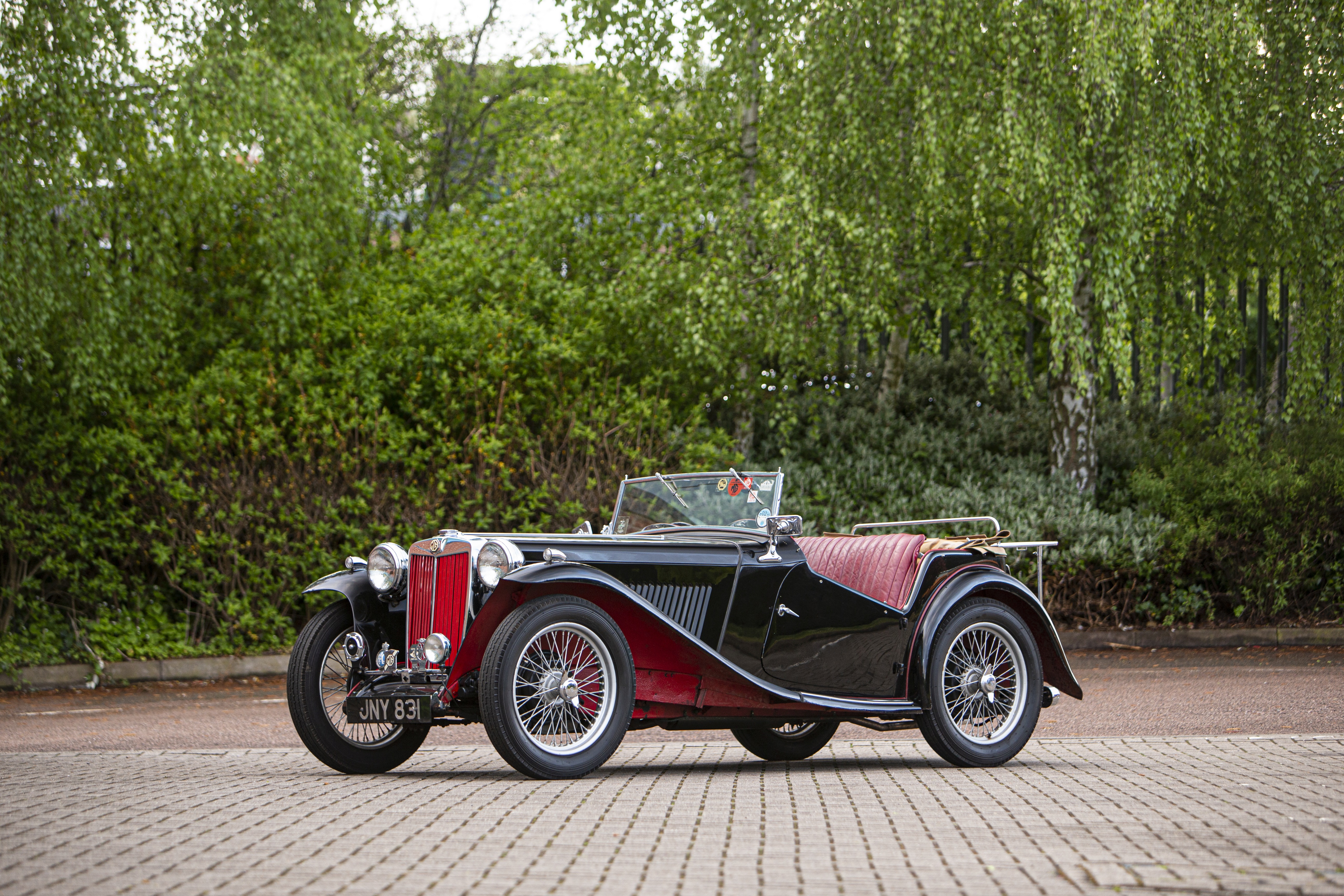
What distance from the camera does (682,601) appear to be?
6605 millimetres

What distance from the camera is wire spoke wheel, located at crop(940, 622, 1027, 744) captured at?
23.1ft

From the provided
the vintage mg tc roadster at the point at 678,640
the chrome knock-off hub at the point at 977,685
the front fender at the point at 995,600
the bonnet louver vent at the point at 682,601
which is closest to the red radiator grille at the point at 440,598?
the vintage mg tc roadster at the point at 678,640

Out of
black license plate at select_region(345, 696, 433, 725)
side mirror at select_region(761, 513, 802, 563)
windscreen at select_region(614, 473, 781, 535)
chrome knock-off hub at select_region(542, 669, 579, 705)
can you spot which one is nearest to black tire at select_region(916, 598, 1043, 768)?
side mirror at select_region(761, 513, 802, 563)

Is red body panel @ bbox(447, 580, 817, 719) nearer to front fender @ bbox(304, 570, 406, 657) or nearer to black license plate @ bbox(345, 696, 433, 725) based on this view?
black license plate @ bbox(345, 696, 433, 725)

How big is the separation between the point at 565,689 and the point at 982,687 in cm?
239

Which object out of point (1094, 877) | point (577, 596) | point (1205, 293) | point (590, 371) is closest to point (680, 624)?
point (577, 596)

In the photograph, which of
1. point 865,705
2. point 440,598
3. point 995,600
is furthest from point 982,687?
point 440,598

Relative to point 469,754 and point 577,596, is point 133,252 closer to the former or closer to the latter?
point 469,754

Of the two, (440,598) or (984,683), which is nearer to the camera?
(440,598)

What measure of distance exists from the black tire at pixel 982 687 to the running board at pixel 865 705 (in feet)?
0.34

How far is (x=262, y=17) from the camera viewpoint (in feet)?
52.7

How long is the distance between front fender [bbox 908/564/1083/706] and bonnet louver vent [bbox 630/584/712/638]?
1153mm

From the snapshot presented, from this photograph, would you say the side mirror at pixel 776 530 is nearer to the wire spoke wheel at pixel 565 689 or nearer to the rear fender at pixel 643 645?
the rear fender at pixel 643 645

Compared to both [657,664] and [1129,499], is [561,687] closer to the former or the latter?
[657,664]
